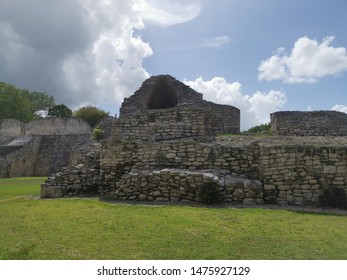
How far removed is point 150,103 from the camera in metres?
16.0

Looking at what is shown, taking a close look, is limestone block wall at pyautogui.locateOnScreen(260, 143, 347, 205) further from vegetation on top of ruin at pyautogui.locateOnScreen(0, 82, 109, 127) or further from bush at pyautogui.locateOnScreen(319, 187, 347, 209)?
vegetation on top of ruin at pyautogui.locateOnScreen(0, 82, 109, 127)

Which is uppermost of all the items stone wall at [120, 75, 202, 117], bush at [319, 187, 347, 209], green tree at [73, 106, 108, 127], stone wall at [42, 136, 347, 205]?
green tree at [73, 106, 108, 127]

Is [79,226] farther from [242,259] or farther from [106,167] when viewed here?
[106,167]

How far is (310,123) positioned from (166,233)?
37.8 feet

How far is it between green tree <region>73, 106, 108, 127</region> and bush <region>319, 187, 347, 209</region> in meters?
42.0

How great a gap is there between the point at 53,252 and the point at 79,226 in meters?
1.41

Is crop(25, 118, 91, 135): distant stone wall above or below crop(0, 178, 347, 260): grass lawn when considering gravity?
above

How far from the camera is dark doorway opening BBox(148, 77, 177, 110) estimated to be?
15.3 meters

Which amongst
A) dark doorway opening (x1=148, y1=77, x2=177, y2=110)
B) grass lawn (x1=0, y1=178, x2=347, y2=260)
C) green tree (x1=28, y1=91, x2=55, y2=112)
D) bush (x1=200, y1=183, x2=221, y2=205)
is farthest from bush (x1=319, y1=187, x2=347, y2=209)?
green tree (x1=28, y1=91, x2=55, y2=112)

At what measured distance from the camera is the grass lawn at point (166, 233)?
4.80 metres

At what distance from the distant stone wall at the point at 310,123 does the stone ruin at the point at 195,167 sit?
3.08 metres

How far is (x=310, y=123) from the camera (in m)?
14.6

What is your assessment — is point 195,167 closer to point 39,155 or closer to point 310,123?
point 310,123

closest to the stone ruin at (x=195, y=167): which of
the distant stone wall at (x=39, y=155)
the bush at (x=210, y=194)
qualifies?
the bush at (x=210, y=194)
